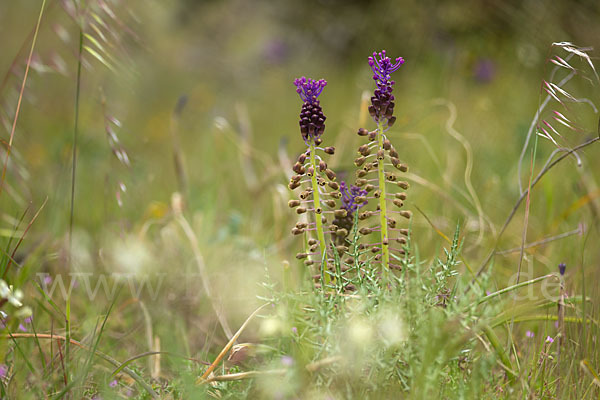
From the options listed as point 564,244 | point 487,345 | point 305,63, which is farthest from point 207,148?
point 305,63

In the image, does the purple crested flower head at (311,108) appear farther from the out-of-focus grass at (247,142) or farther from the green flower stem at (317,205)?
the out-of-focus grass at (247,142)

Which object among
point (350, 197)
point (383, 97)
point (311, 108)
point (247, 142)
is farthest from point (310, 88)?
point (247, 142)

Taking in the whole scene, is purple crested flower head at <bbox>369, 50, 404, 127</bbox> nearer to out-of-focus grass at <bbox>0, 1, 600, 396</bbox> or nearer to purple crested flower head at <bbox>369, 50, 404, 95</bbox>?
purple crested flower head at <bbox>369, 50, 404, 95</bbox>

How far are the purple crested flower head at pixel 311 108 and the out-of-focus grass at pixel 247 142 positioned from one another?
0.78ft

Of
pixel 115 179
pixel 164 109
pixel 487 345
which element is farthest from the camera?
pixel 164 109

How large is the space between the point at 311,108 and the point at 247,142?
1.59 meters

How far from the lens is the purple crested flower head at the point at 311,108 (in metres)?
1.09

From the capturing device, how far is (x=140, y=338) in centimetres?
161

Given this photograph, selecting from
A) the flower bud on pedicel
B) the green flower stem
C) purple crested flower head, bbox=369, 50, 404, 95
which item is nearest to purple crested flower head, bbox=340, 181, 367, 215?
the flower bud on pedicel

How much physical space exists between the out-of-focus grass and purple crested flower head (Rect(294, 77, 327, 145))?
0.78 feet

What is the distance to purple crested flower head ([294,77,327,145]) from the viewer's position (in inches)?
43.0

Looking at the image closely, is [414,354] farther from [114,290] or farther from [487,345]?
[114,290]

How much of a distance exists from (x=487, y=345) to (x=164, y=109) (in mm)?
4842

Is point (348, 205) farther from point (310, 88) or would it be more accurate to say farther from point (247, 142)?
point (247, 142)
